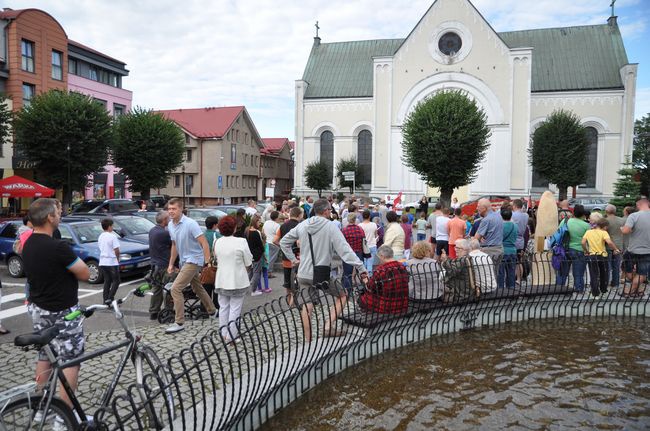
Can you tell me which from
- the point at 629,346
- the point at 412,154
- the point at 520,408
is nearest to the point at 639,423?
the point at 520,408

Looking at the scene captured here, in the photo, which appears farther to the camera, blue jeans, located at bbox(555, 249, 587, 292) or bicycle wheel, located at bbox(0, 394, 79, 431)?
blue jeans, located at bbox(555, 249, 587, 292)

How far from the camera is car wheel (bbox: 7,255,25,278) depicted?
1226cm

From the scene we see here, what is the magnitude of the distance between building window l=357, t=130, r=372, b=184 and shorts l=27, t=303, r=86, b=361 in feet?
136

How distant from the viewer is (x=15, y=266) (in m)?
12.4

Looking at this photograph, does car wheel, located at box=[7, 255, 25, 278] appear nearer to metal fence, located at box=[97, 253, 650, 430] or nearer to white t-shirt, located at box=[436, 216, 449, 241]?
metal fence, located at box=[97, 253, 650, 430]

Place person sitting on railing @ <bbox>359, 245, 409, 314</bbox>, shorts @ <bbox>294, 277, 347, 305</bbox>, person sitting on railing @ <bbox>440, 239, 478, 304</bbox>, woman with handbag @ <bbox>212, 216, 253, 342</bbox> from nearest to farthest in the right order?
shorts @ <bbox>294, 277, 347, 305</bbox> → person sitting on railing @ <bbox>359, 245, 409, 314</bbox> → woman with handbag @ <bbox>212, 216, 253, 342</bbox> → person sitting on railing @ <bbox>440, 239, 478, 304</bbox>

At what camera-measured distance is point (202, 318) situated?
25.9 feet

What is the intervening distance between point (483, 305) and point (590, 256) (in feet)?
9.42

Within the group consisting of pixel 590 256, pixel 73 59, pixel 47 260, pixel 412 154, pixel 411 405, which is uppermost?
pixel 73 59

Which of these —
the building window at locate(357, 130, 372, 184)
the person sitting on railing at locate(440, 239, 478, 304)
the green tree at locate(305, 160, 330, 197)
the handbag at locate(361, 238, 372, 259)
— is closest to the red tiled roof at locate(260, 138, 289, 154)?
the green tree at locate(305, 160, 330, 197)

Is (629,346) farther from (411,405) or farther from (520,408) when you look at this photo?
(411,405)

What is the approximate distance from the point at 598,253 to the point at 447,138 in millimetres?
22743

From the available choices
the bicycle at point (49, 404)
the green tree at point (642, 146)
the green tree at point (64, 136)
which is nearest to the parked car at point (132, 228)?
the bicycle at point (49, 404)

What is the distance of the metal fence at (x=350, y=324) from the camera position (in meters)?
4.27
